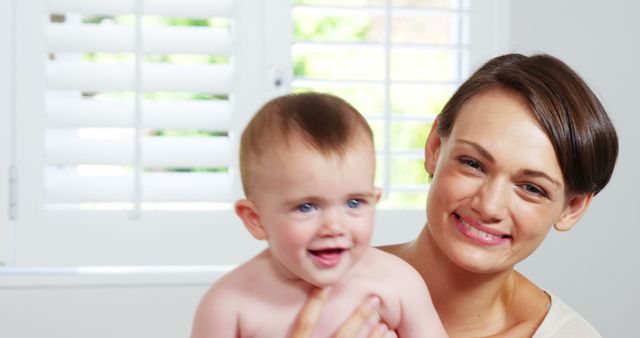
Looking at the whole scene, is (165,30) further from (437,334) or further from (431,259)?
(437,334)

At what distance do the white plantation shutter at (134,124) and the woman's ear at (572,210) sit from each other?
4.46 ft

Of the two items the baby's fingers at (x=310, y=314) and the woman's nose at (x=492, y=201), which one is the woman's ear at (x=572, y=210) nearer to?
the woman's nose at (x=492, y=201)

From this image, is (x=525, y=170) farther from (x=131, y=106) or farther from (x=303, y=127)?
(x=131, y=106)

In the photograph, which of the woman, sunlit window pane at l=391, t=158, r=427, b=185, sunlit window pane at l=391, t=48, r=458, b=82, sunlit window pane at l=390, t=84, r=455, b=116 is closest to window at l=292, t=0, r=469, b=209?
sunlit window pane at l=391, t=48, r=458, b=82

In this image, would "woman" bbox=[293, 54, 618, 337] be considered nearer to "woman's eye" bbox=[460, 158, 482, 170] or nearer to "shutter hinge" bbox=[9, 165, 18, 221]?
"woman's eye" bbox=[460, 158, 482, 170]

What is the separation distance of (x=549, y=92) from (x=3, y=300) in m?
1.82

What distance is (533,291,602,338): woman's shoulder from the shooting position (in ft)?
5.81

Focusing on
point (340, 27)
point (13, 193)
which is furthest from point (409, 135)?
point (13, 193)

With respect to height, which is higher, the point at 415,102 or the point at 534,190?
the point at 534,190

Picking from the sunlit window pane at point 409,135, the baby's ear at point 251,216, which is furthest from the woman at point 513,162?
the sunlit window pane at point 409,135

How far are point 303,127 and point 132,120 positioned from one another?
1.69m

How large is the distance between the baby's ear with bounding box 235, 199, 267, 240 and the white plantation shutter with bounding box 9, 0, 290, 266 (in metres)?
1.58

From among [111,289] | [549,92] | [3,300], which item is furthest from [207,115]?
[549,92]

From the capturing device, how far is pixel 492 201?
1.57 metres
